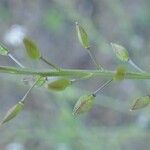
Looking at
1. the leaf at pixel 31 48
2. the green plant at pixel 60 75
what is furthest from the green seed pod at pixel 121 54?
the leaf at pixel 31 48

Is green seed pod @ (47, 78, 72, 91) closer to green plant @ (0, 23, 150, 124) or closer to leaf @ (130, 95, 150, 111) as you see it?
green plant @ (0, 23, 150, 124)

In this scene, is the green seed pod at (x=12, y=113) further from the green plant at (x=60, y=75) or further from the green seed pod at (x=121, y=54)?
the green seed pod at (x=121, y=54)

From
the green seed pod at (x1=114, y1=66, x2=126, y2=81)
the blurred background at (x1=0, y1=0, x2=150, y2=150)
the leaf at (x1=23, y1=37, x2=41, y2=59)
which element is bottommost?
the leaf at (x1=23, y1=37, x2=41, y2=59)

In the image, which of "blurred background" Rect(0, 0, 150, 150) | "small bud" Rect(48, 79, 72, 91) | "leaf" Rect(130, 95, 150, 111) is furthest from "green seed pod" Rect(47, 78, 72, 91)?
"blurred background" Rect(0, 0, 150, 150)

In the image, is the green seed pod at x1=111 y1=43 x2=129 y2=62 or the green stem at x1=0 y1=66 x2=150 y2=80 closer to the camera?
the green stem at x1=0 y1=66 x2=150 y2=80

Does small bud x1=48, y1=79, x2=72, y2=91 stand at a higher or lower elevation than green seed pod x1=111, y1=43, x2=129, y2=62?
lower

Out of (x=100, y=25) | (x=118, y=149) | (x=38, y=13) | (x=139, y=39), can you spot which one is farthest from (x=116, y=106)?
(x=38, y=13)

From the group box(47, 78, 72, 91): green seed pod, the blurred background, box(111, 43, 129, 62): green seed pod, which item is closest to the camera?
box(47, 78, 72, 91): green seed pod
